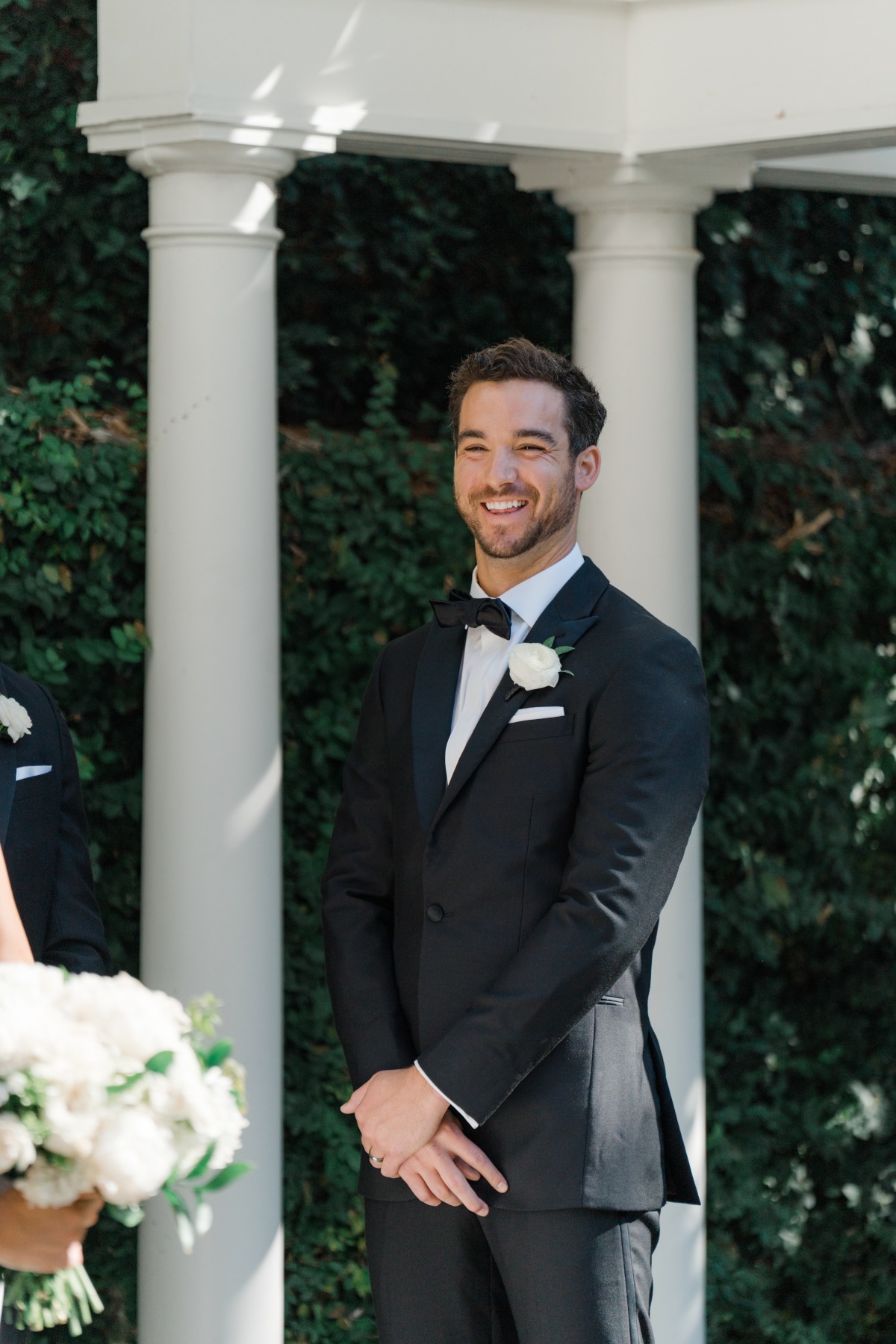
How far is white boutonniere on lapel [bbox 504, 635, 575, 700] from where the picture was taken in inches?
117

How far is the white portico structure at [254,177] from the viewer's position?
153 inches

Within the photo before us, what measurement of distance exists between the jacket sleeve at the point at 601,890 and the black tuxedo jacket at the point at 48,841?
0.62 meters

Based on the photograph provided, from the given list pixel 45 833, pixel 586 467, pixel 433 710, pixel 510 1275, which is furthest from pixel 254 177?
pixel 510 1275

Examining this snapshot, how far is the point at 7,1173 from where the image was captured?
212 cm

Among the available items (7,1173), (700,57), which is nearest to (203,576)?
(700,57)

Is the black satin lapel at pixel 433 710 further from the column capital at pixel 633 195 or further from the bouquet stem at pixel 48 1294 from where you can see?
the column capital at pixel 633 195

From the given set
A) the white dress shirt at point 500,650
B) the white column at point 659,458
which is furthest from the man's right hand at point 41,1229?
the white column at point 659,458

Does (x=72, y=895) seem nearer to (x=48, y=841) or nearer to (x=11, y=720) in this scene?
(x=48, y=841)

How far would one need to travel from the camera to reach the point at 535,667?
296 centimetres

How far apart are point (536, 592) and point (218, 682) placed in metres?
1.11

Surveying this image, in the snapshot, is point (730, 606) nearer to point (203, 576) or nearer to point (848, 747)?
point (848, 747)

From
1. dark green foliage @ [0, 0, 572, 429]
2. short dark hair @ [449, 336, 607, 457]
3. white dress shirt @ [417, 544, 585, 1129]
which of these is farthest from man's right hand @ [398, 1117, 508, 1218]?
dark green foliage @ [0, 0, 572, 429]

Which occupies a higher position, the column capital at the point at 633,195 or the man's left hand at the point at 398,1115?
the column capital at the point at 633,195

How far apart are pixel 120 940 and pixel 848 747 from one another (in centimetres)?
229
